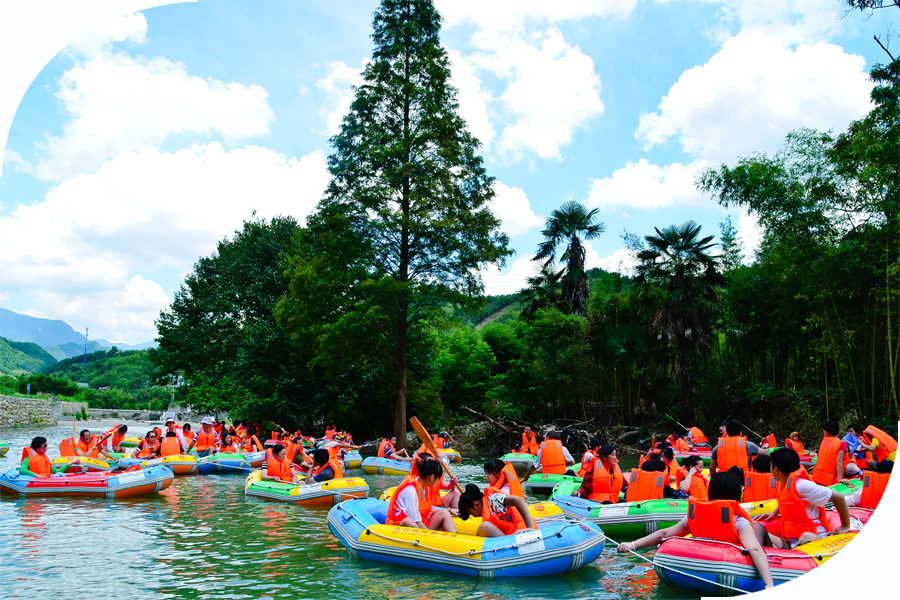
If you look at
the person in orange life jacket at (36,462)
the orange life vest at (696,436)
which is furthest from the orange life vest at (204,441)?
the orange life vest at (696,436)

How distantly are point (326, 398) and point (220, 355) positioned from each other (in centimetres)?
680

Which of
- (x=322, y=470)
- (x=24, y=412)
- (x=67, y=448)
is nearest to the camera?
(x=322, y=470)

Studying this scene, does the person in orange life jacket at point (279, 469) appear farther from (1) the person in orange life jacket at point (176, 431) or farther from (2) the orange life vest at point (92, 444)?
(1) the person in orange life jacket at point (176, 431)

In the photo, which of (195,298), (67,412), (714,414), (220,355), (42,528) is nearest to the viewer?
(42,528)

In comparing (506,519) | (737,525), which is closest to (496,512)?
(506,519)

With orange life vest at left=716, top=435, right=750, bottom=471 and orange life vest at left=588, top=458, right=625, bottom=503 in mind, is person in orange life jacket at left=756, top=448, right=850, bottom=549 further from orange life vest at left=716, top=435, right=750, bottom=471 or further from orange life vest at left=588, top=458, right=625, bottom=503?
orange life vest at left=716, top=435, right=750, bottom=471

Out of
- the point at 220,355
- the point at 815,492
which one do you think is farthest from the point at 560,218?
the point at 815,492

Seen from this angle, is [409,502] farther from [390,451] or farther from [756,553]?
[390,451]

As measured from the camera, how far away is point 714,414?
23547mm

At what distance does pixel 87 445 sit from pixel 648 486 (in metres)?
13.3

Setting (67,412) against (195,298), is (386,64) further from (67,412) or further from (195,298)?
(67,412)

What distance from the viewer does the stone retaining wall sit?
36188 mm

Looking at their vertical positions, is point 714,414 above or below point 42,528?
above

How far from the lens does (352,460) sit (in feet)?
61.1
